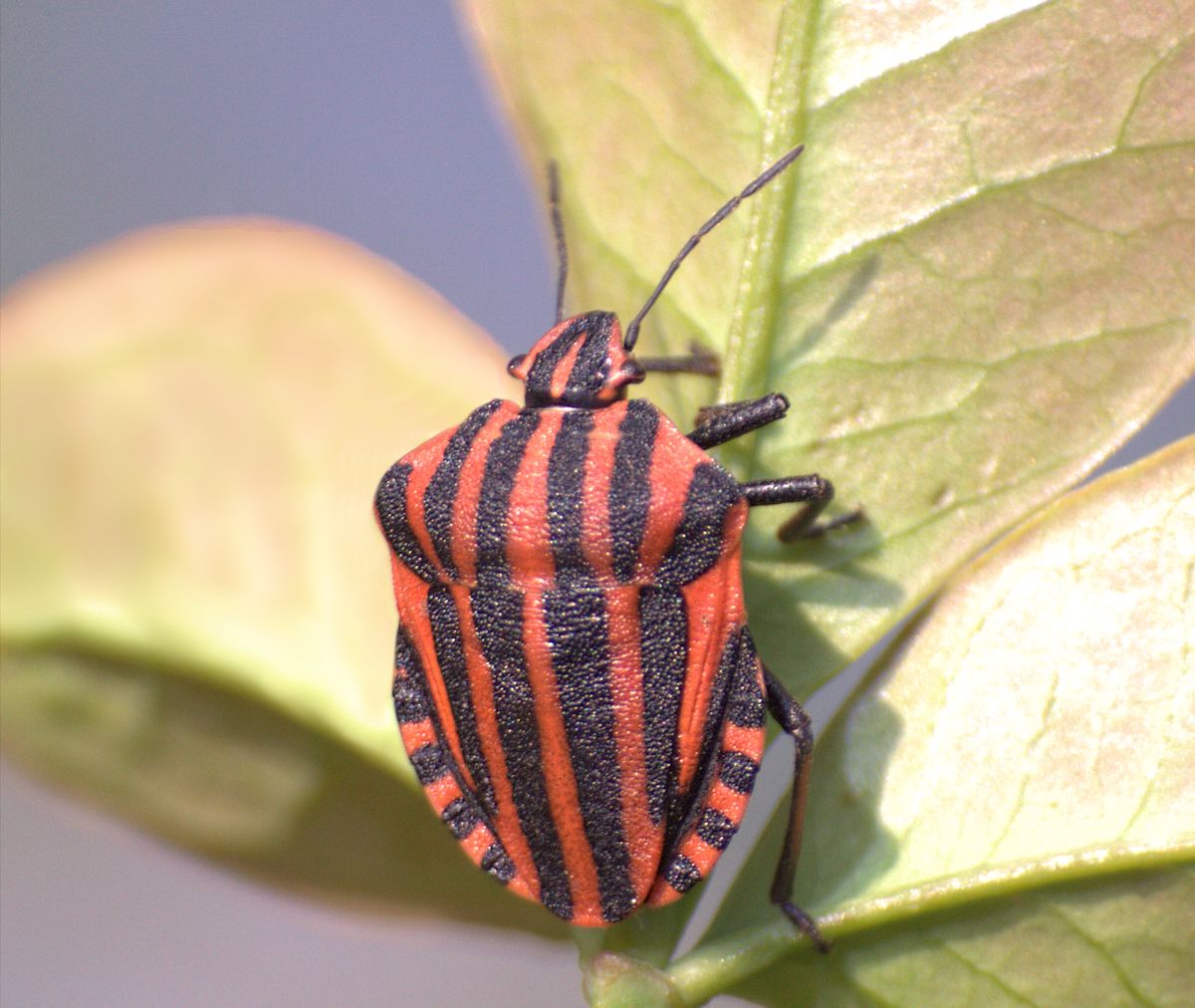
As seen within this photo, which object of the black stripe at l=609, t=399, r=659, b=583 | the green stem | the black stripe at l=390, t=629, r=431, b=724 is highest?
the green stem

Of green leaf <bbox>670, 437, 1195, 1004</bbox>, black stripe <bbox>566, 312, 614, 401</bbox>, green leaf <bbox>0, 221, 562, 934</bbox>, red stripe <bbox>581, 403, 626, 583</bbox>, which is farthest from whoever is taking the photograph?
green leaf <bbox>0, 221, 562, 934</bbox>

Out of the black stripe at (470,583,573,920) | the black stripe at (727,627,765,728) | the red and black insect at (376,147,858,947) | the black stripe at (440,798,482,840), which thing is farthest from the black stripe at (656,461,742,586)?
the black stripe at (440,798,482,840)

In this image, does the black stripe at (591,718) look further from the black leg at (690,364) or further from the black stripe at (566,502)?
the black leg at (690,364)

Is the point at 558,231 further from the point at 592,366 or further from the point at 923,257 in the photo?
the point at 923,257

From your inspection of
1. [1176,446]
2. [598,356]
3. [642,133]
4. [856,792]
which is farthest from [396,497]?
[1176,446]

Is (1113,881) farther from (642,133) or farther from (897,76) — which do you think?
(642,133)

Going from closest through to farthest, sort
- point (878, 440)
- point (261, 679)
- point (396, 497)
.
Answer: point (878, 440) < point (396, 497) < point (261, 679)

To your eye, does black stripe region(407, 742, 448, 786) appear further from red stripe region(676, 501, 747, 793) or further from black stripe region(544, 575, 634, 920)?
red stripe region(676, 501, 747, 793)
